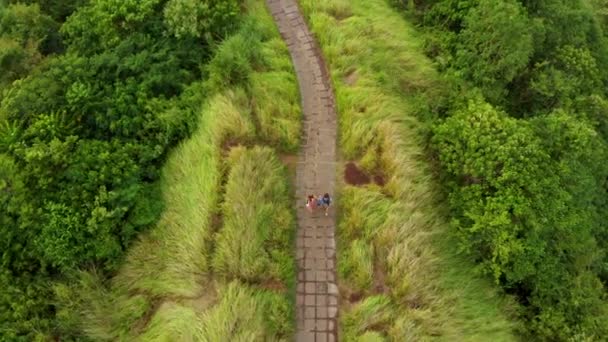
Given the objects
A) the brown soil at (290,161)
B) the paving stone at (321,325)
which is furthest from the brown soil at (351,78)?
the paving stone at (321,325)

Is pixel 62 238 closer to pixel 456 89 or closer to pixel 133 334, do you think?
pixel 133 334

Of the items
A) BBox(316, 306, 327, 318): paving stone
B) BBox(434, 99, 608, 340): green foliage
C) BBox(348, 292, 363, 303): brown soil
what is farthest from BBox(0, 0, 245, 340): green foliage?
BBox(434, 99, 608, 340): green foliage

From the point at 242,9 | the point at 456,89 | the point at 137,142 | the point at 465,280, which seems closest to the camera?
the point at 465,280

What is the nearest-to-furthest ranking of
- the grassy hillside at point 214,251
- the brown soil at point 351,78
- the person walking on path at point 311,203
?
the grassy hillside at point 214,251
the person walking on path at point 311,203
the brown soil at point 351,78

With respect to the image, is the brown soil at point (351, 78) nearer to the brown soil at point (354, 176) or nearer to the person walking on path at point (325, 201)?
the brown soil at point (354, 176)

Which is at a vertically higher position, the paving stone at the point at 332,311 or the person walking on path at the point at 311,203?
the person walking on path at the point at 311,203

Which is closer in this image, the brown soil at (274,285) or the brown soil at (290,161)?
the brown soil at (274,285)

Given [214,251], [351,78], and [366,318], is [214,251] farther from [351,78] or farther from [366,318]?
[351,78]

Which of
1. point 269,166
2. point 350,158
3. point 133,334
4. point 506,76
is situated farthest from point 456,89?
point 133,334
